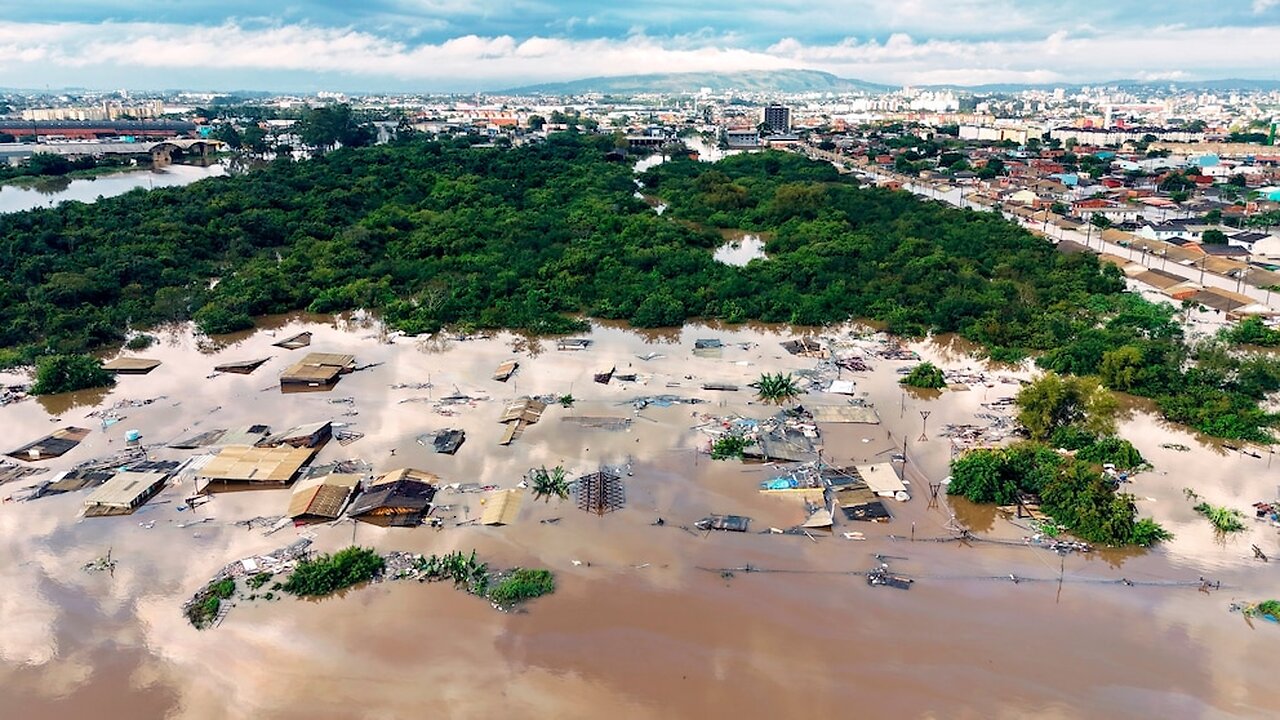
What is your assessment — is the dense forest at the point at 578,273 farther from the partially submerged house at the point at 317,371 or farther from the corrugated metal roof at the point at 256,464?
the corrugated metal roof at the point at 256,464

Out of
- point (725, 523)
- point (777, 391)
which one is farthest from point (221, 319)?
point (725, 523)

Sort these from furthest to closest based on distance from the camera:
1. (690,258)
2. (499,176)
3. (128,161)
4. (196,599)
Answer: (128,161) < (499,176) < (690,258) < (196,599)

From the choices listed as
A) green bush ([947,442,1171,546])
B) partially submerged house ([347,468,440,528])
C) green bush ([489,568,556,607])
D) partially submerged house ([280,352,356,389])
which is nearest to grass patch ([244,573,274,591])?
partially submerged house ([347,468,440,528])

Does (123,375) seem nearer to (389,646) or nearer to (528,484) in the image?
(528,484)

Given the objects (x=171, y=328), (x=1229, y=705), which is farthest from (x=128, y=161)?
(x=1229, y=705)

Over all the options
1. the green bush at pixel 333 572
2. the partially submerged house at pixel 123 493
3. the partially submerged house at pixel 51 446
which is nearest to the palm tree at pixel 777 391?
the green bush at pixel 333 572

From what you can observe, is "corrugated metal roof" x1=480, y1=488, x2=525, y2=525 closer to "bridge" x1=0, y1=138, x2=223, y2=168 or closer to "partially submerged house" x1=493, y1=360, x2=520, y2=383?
"partially submerged house" x1=493, y1=360, x2=520, y2=383

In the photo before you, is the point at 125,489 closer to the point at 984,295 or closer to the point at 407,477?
the point at 407,477
